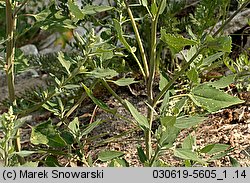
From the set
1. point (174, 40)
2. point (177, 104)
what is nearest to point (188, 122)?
point (177, 104)

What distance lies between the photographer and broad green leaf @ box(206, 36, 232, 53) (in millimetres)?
1241

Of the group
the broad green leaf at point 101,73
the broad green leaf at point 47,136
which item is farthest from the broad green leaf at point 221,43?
the broad green leaf at point 47,136

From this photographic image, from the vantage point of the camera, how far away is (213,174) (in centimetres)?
134

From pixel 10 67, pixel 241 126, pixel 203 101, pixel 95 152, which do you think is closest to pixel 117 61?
pixel 95 152

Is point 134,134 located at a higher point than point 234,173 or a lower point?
lower

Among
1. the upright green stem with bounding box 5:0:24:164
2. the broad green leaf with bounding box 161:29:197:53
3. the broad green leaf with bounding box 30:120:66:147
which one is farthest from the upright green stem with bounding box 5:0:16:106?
the broad green leaf with bounding box 161:29:197:53

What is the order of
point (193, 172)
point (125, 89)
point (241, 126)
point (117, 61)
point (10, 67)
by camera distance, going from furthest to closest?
point (125, 89) → point (117, 61) → point (241, 126) → point (10, 67) → point (193, 172)

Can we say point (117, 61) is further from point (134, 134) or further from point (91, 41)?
point (91, 41)

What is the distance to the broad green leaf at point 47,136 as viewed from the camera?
1490 millimetres

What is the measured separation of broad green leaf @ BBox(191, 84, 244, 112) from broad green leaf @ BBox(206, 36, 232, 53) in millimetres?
162

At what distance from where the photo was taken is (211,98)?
1.39 meters

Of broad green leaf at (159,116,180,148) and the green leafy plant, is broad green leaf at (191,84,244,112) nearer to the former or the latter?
the green leafy plant

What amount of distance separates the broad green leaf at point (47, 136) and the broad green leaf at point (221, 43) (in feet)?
1.55

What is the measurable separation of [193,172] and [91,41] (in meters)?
0.40
